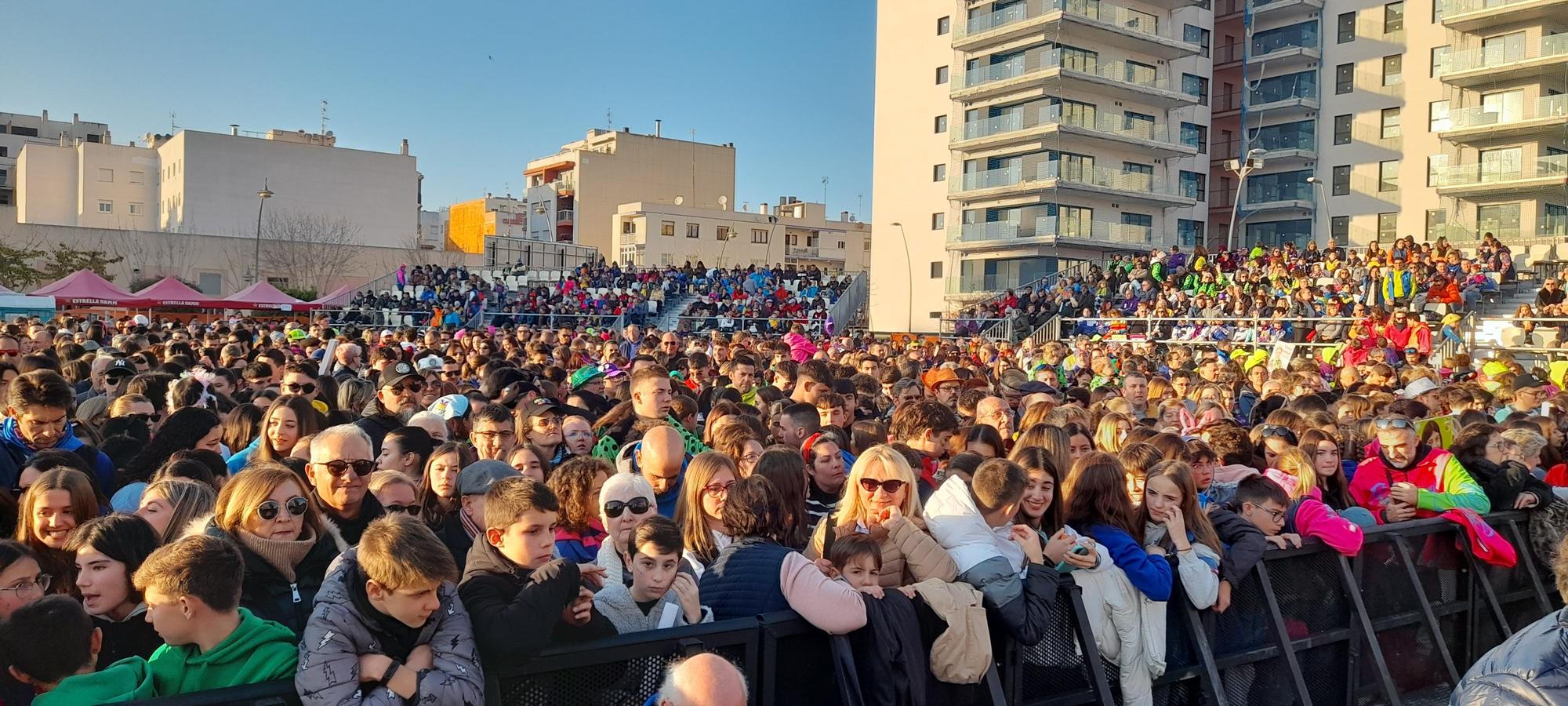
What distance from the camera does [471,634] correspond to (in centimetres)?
357

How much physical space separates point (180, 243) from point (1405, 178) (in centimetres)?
6136

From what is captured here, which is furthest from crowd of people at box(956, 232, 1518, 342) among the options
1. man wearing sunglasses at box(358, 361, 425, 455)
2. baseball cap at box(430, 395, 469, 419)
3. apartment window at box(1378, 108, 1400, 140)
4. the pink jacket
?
man wearing sunglasses at box(358, 361, 425, 455)

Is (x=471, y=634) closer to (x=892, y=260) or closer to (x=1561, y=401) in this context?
(x=1561, y=401)

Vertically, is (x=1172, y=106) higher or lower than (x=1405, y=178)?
higher

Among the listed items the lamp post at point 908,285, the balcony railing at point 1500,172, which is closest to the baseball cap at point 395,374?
the lamp post at point 908,285

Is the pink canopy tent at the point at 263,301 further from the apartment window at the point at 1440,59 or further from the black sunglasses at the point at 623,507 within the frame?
the apartment window at the point at 1440,59

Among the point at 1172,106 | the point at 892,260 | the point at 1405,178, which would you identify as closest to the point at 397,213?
the point at 892,260

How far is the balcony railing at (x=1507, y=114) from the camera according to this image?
132ft

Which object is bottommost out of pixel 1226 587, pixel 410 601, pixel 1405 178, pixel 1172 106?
pixel 1226 587

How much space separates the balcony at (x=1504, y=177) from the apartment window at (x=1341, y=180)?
14.2 ft

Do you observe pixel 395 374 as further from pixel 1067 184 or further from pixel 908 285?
pixel 908 285

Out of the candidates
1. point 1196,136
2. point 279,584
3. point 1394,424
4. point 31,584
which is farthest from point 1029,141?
point 31,584

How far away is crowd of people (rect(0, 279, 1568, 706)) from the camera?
336 cm

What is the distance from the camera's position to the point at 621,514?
4.55 meters
